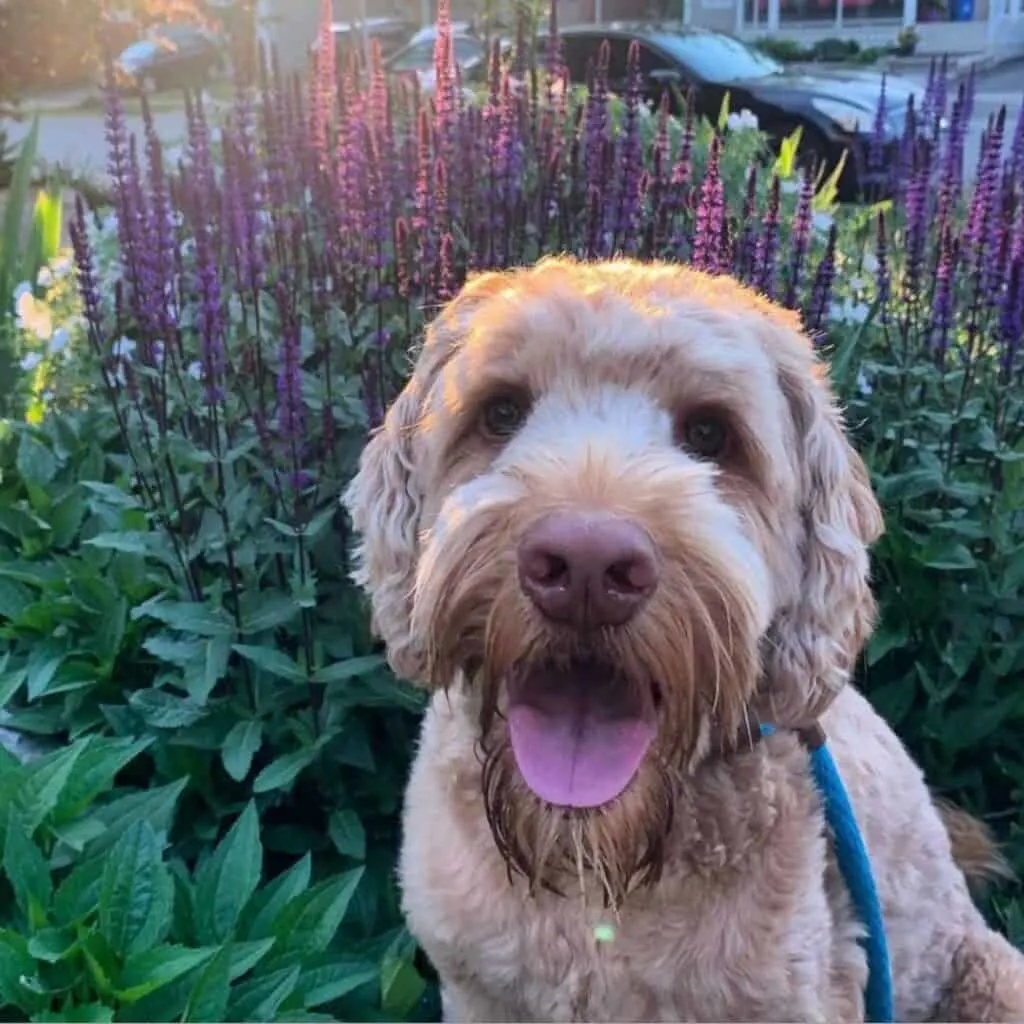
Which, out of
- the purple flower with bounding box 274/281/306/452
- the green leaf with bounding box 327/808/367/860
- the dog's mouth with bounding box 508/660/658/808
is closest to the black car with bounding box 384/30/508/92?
the purple flower with bounding box 274/281/306/452

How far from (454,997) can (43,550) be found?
6.41ft

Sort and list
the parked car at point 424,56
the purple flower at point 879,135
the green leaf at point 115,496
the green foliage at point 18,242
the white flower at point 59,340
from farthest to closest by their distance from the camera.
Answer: the parked car at point 424,56 < the green foliage at point 18,242 < the purple flower at point 879,135 < the white flower at point 59,340 < the green leaf at point 115,496

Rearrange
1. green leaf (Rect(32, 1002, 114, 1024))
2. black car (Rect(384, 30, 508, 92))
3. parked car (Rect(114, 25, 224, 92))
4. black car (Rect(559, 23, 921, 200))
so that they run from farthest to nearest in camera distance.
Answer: parked car (Rect(114, 25, 224, 92)) → black car (Rect(559, 23, 921, 200)) → black car (Rect(384, 30, 508, 92)) → green leaf (Rect(32, 1002, 114, 1024))

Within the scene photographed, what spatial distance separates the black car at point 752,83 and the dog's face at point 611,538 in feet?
30.0

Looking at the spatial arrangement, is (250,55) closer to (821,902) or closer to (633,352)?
(633,352)

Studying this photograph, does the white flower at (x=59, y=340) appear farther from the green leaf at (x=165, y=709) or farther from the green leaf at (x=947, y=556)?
the green leaf at (x=947, y=556)

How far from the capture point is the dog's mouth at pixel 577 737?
6.35ft

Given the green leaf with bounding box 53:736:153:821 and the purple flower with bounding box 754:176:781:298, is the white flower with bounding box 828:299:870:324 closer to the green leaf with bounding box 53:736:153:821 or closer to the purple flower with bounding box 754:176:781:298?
the purple flower with bounding box 754:176:781:298

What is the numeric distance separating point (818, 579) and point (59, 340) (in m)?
3.15

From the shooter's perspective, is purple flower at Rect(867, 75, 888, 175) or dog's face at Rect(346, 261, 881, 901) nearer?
dog's face at Rect(346, 261, 881, 901)

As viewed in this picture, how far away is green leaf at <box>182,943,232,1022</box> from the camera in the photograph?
2.15 meters

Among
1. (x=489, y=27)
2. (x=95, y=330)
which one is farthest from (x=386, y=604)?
(x=489, y=27)

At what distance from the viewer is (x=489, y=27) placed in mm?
5242

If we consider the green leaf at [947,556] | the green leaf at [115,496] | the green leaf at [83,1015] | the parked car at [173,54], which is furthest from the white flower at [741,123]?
the parked car at [173,54]
